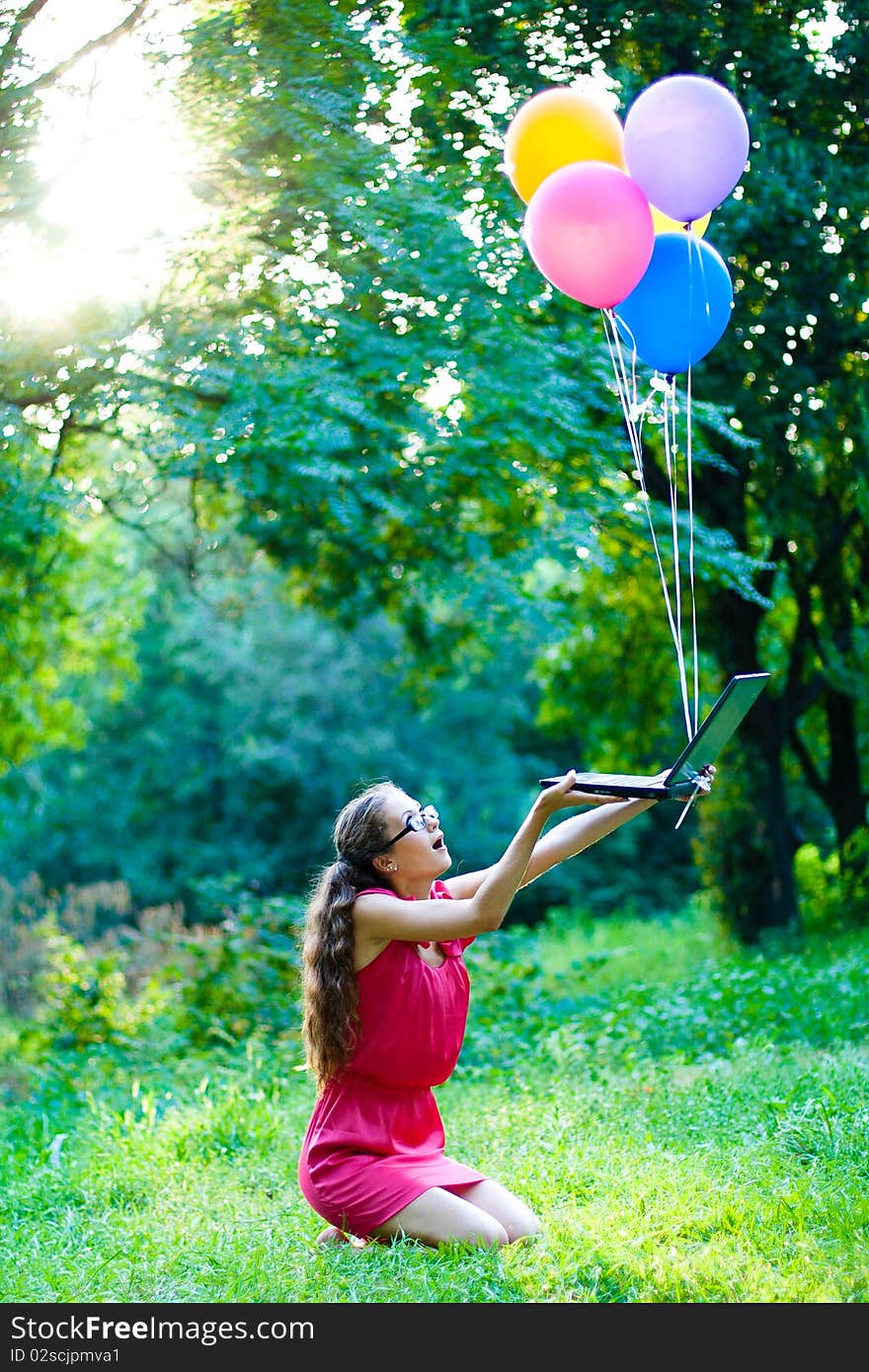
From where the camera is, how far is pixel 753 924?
9320 mm

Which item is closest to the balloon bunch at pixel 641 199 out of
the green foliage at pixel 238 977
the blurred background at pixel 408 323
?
the blurred background at pixel 408 323

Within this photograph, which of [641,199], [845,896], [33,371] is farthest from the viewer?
[845,896]

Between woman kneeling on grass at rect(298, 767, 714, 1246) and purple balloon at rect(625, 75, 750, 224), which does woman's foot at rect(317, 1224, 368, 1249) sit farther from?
purple balloon at rect(625, 75, 750, 224)

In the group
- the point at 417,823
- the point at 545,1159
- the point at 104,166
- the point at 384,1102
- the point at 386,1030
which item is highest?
the point at 104,166

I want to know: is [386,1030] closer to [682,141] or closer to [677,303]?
[677,303]

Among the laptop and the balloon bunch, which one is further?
the balloon bunch

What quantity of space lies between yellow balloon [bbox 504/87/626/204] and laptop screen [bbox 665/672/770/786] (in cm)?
195

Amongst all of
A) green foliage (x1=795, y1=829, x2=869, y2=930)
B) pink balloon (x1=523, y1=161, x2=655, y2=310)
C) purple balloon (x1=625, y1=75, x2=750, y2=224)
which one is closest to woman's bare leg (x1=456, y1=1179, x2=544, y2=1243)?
pink balloon (x1=523, y1=161, x2=655, y2=310)

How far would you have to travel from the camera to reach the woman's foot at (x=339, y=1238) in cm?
322

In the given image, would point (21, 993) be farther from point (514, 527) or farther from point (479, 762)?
point (479, 762)

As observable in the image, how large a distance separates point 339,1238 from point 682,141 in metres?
3.28

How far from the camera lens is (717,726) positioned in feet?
9.84

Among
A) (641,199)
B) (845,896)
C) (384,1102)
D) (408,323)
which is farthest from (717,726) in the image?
(845,896)

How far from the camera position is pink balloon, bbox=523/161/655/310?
147 inches
